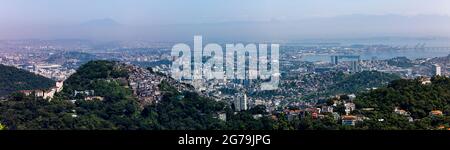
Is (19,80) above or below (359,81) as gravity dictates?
above

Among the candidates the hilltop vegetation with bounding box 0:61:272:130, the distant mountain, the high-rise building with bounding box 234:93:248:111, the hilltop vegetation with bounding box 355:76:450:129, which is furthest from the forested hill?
the hilltop vegetation with bounding box 355:76:450:129

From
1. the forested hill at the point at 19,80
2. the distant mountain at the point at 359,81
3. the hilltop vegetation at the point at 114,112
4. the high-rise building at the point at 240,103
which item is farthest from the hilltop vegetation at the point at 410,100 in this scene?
the forested hill at the point at 19,80

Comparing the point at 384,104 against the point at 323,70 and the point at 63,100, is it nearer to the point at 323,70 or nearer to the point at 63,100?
the point at 63,100

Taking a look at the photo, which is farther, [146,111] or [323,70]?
[323,70]

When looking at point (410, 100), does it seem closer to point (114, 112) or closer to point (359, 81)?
point (114, 112)

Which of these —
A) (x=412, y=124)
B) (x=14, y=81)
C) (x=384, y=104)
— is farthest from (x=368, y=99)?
(x=14, y=81)

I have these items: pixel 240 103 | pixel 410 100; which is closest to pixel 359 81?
pixel 240 103

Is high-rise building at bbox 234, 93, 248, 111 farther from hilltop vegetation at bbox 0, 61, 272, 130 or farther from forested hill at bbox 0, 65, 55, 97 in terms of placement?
forested hill at bbox 0, 65, 55, 97
